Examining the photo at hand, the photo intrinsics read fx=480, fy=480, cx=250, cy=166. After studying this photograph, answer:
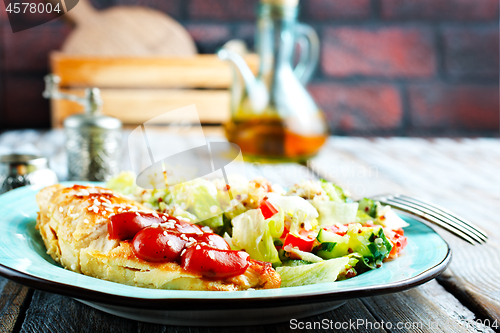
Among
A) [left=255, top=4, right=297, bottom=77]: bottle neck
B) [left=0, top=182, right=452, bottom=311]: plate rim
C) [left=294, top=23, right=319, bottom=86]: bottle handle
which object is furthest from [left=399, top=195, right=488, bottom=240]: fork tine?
[left=294, top=23, right=319, bottom=86]: bottle handle

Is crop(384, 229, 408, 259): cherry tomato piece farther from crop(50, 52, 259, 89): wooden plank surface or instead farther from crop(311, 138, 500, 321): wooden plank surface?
crop(50, 52, 259, 89): wooden plank surface

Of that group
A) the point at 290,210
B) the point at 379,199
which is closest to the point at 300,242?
the point at 290,210

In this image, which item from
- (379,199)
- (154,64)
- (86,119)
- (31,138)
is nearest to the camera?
(379,199)

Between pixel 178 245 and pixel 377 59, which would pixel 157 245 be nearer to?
pixel 178 245

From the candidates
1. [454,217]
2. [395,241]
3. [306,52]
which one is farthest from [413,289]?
[306,52]

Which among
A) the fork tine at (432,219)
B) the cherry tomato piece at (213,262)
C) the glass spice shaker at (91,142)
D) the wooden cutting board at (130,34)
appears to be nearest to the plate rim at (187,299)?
the cherry tomato piece at (213,262)

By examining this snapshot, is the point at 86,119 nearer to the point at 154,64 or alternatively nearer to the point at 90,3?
the point at 154,64

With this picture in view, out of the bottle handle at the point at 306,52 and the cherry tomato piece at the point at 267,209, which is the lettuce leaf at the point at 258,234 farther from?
the bottle handle at the point at 306,52
